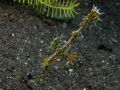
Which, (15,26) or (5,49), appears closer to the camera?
(5,49)

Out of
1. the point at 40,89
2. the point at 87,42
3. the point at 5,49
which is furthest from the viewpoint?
the point at 87,42

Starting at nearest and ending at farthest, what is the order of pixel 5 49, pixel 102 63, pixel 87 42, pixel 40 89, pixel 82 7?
pixel 40 89, pixel 5 49, pixel 102 63, pixel 87 42, pixel 82 7

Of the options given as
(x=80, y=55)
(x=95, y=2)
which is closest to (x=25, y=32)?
(x=80, y=55)

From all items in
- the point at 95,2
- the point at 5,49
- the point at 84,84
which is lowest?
the point at 84,84

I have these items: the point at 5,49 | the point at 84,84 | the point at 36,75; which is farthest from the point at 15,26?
the point at 84,84

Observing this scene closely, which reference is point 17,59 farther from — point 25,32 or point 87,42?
point 87,42

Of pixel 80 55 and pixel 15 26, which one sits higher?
pixel 15 26
